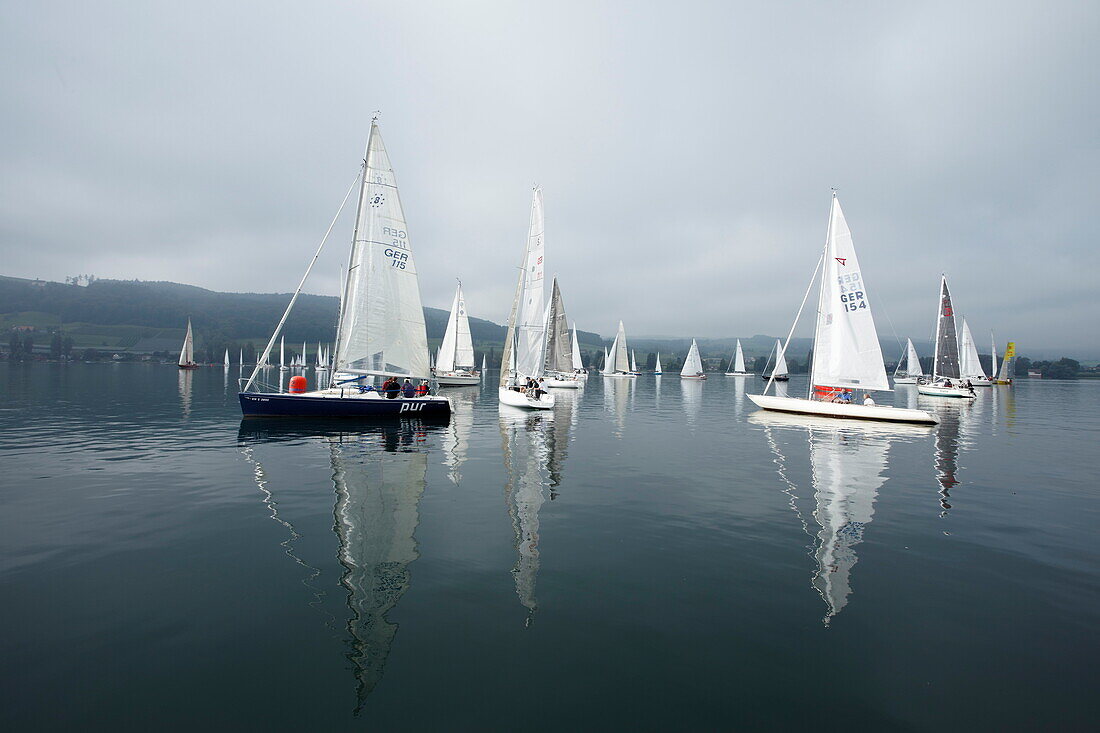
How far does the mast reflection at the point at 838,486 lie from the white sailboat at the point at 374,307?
63.3ft

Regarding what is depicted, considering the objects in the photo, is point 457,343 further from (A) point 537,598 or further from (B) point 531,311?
(A) point 537,598

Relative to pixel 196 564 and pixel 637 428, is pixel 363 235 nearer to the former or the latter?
pixel 637 428

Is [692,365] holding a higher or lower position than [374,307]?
lower

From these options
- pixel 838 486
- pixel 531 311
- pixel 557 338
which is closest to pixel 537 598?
pixel 838 486

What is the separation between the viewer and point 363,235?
27.3 meters

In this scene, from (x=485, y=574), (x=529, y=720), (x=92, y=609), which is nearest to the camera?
(x=529, y=720)

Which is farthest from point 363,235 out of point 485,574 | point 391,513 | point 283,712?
point 283,712

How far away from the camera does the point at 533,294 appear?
36062mm

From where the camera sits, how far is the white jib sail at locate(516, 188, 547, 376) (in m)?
35.7

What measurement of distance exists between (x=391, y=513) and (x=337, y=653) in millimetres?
5642

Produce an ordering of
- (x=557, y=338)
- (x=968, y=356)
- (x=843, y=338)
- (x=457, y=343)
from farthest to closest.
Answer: (x=968, y=356)
(x=457, y=343)
(x=557, y=338)
(x=843, y=338)

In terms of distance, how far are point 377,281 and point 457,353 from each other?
157ft

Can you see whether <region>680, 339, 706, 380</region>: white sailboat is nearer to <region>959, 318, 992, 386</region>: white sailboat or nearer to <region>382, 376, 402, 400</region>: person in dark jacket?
<region>959, 318, 992, 386</region>: white sailboat

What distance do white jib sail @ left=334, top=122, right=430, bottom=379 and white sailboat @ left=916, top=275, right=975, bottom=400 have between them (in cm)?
7094
